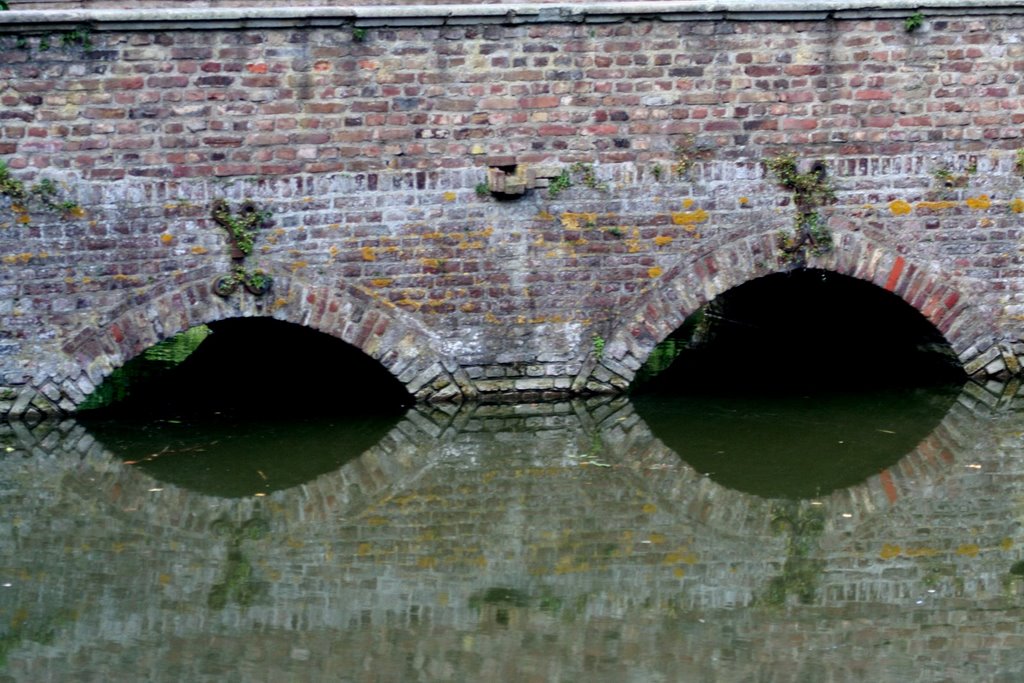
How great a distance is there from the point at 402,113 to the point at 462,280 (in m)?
1.05

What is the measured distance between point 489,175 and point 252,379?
8.62 ft

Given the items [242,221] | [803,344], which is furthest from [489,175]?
[803,344]

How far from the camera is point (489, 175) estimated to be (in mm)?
8203

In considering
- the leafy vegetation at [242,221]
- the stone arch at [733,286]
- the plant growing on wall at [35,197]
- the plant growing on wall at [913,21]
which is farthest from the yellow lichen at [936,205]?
the plant growing on wall at [35,197]

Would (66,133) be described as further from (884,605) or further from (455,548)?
(884,605)

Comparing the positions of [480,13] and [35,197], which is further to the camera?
[480,13]

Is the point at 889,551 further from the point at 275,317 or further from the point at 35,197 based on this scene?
the point at 35,197

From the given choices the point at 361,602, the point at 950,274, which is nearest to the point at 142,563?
the point at 361,602

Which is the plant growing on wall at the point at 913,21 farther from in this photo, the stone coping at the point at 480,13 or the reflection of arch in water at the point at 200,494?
the reflection of arch in water at the point at 200,494

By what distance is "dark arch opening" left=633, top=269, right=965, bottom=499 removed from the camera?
24.1ft

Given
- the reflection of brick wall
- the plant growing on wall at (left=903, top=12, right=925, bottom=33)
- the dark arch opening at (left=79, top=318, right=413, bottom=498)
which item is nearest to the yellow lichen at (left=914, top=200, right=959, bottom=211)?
the plant growing on wall at (left=903, top=12, right=925, bottom=33)

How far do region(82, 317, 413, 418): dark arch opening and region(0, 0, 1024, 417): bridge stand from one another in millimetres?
698

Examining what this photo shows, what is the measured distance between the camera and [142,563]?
593 cm

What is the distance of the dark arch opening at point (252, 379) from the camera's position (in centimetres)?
875
